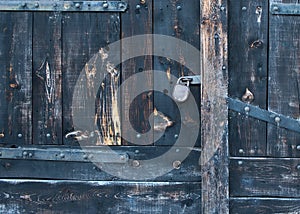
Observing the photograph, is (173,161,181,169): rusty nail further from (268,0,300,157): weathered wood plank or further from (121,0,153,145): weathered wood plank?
(268,0,300,157): weathered wood plank

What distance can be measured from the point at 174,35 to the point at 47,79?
598mm

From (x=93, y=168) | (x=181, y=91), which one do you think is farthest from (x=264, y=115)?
(x=93, y=168)

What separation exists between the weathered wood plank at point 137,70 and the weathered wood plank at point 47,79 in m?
0.29

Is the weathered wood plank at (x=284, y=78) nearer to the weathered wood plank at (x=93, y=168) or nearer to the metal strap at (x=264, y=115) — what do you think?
the metal strap at (x=264, y=115)

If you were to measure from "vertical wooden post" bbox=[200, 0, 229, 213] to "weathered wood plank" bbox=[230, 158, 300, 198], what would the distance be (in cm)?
6

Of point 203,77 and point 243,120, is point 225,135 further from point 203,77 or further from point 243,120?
point 203,77

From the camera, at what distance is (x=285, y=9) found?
2033 millimetres

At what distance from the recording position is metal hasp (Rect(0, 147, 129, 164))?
2098 mm

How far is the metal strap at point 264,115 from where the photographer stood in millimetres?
2057

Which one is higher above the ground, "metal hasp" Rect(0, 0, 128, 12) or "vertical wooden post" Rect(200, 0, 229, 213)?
"metal hasp" Rect(0, 0, 128, 12)

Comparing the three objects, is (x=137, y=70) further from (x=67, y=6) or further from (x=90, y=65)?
(x=67, y=6)

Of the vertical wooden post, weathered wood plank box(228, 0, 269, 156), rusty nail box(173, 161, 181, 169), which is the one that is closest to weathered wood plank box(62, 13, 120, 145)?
rusty nail box(173, 161, 181, 169)

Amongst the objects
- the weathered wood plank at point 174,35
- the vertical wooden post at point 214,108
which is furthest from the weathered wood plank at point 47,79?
A: the vertical wooden post at point 214,108

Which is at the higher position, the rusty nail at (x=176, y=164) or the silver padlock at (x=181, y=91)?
the silver padlock at (x=181, y=91)
